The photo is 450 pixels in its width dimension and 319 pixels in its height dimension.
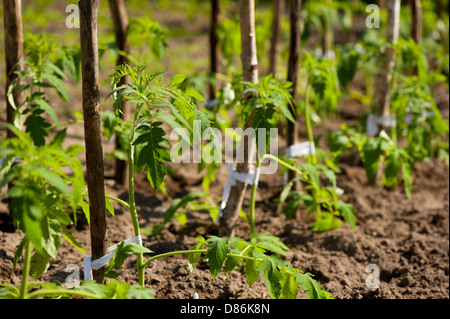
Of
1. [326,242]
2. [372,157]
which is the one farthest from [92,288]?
[372,157]

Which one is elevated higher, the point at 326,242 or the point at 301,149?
the point at 301,149

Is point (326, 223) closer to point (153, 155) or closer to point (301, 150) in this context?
point (301, 150)

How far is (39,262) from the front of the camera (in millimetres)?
2041

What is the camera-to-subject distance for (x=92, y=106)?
6.24 feet

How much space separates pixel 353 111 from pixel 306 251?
270cm

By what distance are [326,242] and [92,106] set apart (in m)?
1.67

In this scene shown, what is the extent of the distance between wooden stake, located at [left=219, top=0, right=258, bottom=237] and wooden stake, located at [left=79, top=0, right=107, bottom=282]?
0.94 m

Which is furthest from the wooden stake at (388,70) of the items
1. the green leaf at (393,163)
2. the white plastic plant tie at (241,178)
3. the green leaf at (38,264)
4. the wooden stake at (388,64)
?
the green leaf at (38,264)

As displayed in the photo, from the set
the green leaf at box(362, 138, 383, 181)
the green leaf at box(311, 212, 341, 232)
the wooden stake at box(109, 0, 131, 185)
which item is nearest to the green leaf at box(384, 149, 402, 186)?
the green leaf at box(362, 138, 383, 181)

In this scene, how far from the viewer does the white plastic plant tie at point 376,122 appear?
376 cm

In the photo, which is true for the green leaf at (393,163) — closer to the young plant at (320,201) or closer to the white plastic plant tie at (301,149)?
the young plant at (320,201)

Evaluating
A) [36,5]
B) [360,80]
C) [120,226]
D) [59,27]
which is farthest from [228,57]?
[36,5]

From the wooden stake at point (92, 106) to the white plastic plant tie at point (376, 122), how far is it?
2344 millimetres

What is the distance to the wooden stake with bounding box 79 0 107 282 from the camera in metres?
1.88
